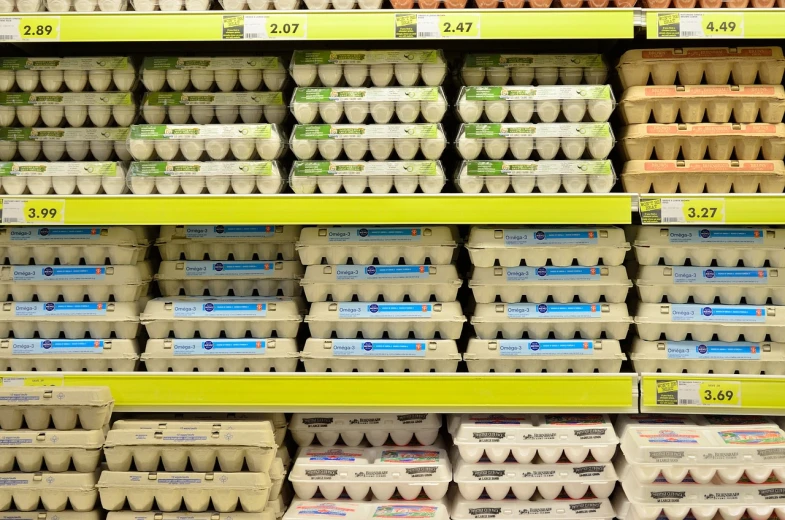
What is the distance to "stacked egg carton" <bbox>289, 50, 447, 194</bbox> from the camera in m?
1.92

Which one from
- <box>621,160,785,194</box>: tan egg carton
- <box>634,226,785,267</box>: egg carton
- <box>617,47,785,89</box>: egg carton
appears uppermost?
<box>617,47,785,89</box>: egg carton

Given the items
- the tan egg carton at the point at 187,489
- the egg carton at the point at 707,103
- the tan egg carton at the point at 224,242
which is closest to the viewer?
the tan egg carton at the point at 187,489

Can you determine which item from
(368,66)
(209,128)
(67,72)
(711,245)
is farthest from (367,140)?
(711,245)

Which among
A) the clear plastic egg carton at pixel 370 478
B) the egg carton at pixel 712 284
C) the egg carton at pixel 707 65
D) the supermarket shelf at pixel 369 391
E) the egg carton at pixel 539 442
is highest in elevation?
the egg carton at pixel 707 65

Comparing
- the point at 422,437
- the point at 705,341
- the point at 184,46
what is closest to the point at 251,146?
the point at 184,46

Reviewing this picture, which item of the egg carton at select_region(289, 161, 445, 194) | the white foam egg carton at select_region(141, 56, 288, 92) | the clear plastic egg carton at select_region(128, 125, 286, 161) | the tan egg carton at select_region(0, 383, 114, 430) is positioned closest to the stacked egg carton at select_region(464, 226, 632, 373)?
the egg carton at select_region(289, 161, 445, 194)

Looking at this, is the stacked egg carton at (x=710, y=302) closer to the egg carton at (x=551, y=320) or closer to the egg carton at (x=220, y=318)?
the egg carton at (x=551, y=320)

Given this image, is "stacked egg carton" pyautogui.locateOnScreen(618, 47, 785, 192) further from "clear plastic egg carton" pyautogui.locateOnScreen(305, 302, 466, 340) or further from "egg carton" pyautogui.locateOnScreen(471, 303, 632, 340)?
"clear plastic egg carton" pyautogui.locateOnScreen(305, 302, 466, 340)

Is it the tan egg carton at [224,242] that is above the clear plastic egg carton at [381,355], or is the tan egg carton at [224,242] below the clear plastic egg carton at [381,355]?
above

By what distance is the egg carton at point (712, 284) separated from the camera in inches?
76.9

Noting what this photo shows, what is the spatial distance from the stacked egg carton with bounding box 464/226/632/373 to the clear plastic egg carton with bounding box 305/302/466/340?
0.26 ft

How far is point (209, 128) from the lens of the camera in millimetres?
1928

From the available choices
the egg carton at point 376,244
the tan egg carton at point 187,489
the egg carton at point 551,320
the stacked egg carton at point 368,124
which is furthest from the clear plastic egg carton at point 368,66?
the tan egg carton at point 187,489

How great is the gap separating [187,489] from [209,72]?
3.79ft
